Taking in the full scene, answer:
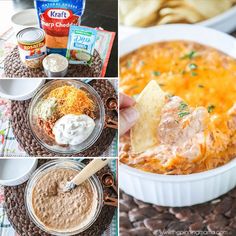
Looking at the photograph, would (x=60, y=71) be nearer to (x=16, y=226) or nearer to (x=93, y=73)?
(x=93, y=73)

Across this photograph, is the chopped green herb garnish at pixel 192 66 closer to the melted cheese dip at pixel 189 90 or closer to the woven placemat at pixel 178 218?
the melted cheese dip at pixel 189 90

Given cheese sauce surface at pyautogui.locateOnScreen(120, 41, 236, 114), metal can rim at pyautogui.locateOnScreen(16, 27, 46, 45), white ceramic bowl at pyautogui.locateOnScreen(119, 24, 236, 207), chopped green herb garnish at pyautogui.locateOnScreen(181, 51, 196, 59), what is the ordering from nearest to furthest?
metal can rim at pyautogui.locateOnScreen(16, 27, 46, 45) < white ceramic bowl at pyautogui.locateOnScreen(119, 24, 236, 207) < cheese sauce surface at pyautogui.locateOnScreen(120, 41, 236, 114) < chopped green herb garnish at pyautogui.locateOnScreen(181, 51, 196, 59)

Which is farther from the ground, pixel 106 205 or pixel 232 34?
pixel 232 34

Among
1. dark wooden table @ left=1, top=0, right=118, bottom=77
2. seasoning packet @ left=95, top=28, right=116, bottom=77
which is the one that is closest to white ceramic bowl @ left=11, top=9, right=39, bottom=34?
dark wooden table @ left=1, top=0, right=118, bottom=77

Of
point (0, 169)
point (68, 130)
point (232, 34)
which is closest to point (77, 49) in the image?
point (68, 130)

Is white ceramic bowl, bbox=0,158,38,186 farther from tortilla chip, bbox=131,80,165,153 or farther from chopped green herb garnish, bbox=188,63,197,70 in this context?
chopped green herb garnish, bbox=188,63,197,70

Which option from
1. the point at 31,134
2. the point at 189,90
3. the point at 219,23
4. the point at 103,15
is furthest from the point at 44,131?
the point at 219,23
